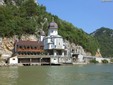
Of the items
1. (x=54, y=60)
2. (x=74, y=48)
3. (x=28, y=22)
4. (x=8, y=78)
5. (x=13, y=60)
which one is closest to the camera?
(x=8, y=78)

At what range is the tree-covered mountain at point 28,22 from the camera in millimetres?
98312

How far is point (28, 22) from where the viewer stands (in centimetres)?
10419

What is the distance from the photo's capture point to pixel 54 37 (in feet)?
337

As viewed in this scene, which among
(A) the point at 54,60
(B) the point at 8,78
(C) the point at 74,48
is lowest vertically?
(B) the point at 8,78

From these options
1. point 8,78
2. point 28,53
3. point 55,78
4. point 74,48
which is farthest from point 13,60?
point 55,78

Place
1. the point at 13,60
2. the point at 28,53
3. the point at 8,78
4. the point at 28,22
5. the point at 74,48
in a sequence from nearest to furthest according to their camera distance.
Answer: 1. the point at 8,78
2. the point at 13,60
3. the point at 28,53
4. the point at 28,22
5. the point at 74,48

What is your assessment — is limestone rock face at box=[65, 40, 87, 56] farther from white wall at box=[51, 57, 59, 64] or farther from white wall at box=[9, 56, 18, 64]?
white wall at box=[9, 56, 18, 64]

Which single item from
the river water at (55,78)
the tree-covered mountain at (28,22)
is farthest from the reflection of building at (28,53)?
the river water at (55,78)

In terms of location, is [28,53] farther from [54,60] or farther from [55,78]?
[55,78]

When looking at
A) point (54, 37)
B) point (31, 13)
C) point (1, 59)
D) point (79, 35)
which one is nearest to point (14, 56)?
point (1, 59)

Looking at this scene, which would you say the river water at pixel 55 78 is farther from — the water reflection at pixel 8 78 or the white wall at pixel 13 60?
the white wall at pixel 13 60

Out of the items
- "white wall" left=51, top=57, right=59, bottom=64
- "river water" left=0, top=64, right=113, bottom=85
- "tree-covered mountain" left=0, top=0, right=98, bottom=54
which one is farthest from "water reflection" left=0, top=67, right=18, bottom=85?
"tree-covered mountain" left=0, top=0, right=98, bottom=54

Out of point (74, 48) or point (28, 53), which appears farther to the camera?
point (74, 48)

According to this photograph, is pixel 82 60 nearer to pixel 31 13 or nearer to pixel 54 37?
pixel 54 37
